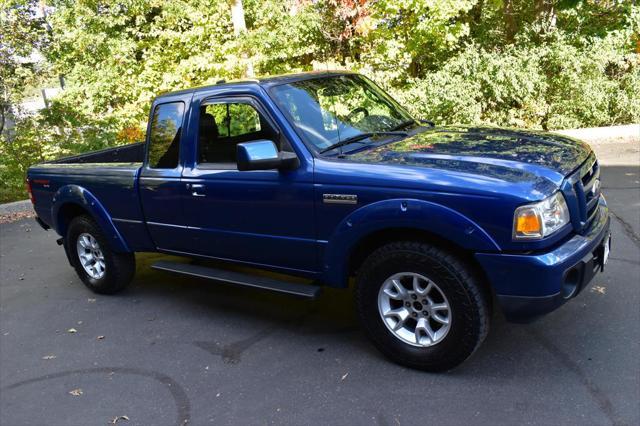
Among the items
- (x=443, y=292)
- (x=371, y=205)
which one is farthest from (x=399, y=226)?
(x=443, y=292)

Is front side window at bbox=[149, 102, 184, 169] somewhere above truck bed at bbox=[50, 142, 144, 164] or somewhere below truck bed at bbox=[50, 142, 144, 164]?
above

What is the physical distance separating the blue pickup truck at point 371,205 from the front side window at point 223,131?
0.01 metres

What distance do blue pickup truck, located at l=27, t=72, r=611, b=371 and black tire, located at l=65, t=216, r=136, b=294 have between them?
0.23m

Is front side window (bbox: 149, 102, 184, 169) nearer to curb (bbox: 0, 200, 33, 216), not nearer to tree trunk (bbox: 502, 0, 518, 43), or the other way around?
curb (bbox: 0, 200, 33, 216)

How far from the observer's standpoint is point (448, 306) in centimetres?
324

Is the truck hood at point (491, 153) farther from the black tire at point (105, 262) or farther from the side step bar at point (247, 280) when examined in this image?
the black tire at point (105, 262)

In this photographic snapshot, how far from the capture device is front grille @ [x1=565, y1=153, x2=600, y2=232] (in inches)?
126

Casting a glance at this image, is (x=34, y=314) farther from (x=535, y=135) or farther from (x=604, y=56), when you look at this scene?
(x=604, y=56)

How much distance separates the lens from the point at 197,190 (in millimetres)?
4211

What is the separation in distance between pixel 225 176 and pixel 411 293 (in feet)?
5.32

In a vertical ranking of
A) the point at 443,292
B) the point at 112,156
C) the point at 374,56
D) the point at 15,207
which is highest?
the point at 374,56

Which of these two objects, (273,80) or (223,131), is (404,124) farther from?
(223,131)

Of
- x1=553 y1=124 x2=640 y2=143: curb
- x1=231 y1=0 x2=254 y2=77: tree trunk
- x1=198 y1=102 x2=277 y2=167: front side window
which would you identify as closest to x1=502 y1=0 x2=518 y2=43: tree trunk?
x1=553 y1=124 x2=640 y2=143: curb

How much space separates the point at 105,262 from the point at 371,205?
3080mm
